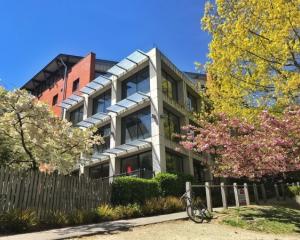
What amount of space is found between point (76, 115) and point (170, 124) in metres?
12.8

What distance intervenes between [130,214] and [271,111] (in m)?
7.35

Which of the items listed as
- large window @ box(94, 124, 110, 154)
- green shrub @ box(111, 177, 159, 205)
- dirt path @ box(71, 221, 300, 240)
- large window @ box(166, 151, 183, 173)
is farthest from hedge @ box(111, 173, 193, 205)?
large window @ box(94, 124, 110, 154)

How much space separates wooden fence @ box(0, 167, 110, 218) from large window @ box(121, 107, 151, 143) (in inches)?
354

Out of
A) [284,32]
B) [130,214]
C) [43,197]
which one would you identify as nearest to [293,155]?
[284,32]

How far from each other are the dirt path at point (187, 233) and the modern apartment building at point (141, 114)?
9.69m

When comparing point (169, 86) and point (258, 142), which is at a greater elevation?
point (169, 86)

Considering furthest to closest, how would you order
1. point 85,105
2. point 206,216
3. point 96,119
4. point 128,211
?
point 85,105 < point 96,119 < point 128,211 < point 206,216

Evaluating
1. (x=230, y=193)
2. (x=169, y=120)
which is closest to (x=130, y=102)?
(x=169, y=120)

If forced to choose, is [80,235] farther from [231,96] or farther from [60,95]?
[60,95]

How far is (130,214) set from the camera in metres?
13.6

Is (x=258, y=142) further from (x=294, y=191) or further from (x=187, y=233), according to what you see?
(x=294, y=191)

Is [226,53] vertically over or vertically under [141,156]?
over

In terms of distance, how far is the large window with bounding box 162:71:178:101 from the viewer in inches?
988

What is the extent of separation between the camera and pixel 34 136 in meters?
14.6
